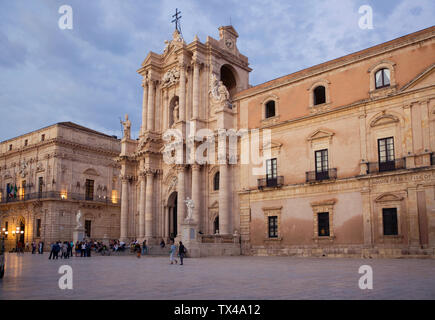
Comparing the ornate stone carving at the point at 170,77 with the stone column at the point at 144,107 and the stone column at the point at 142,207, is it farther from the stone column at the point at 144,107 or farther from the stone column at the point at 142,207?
the stone column at the point at 142,207

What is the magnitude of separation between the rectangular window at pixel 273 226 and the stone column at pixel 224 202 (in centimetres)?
328

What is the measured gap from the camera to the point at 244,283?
11.5 metres

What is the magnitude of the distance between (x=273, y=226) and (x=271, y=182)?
299 centimetres

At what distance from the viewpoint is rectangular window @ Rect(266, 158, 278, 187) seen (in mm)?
29897

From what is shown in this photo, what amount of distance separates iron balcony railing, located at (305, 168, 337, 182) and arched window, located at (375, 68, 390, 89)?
18.5 ft

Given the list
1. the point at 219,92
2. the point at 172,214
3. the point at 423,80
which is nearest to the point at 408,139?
the point at 423,80

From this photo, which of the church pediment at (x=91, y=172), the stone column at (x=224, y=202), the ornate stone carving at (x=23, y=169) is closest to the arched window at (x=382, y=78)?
the stone column at (x=224, y=202)

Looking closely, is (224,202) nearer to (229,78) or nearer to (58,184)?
(229,78)

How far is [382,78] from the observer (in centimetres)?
2561

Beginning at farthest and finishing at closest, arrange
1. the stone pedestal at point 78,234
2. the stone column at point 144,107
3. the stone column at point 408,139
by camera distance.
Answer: the stone column at point 144,107, the stone pedestal at point 78,234, the stone column at point 408,139

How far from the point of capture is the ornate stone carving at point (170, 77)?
39000mm

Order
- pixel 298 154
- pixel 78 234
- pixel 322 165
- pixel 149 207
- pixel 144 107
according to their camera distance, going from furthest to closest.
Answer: pixel 144 107 < pixel 149 207 < pixel 78 234 < pixel 298 154 < pixel 322 165

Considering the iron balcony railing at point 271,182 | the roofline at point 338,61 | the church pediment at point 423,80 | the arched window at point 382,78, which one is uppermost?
the roofline at point 338,61

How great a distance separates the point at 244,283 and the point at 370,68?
1887 centimetres
